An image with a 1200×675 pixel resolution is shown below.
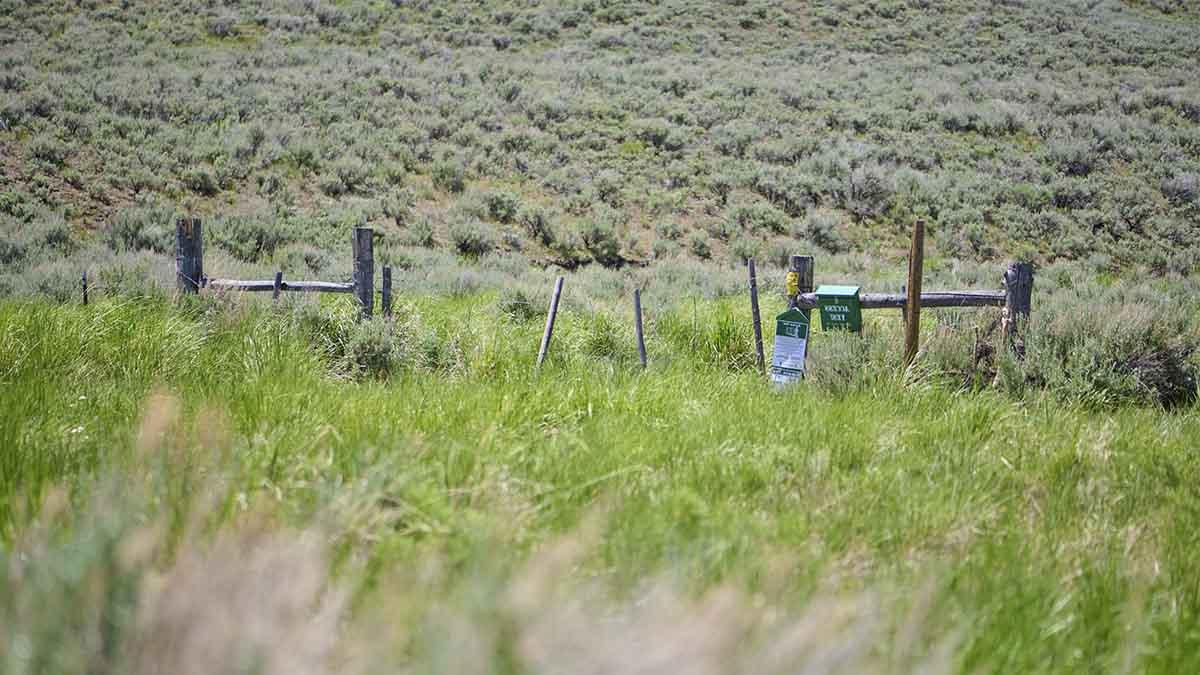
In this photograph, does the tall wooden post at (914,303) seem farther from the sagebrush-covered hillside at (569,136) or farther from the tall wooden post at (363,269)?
the sagebrush-covered hillside at (569,136)

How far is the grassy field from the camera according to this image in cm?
146

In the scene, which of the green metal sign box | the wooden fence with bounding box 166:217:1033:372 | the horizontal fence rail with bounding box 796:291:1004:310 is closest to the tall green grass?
the green metal sign box

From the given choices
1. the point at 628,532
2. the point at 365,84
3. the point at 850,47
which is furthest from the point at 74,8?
the point at 628,532

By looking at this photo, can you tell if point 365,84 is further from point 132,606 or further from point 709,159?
point 132,606

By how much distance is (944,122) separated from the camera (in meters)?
31.6

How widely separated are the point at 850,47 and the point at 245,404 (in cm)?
4339

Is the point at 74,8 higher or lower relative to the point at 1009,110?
higher

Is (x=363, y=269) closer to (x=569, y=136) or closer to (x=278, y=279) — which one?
(x=278, y=279)

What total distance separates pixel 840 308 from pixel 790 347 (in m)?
0.74

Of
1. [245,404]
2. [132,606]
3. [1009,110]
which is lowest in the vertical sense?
[245,404]

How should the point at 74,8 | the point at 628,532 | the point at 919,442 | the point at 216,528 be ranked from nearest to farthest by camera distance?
1. the point at 216,528
2. the point at 628,532
3. the point at 919,442
4. the point at 74,8

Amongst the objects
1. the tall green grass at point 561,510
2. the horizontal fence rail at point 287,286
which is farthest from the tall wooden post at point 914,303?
the horizontal fence rail at point 287,286

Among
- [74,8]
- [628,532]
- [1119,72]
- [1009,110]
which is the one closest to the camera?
[628,532]

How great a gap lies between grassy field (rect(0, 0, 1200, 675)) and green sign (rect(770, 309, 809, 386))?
253mm
